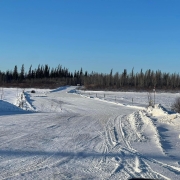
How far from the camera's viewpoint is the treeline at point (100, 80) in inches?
4227

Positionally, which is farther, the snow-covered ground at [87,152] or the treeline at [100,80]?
the treeline at [100,80]

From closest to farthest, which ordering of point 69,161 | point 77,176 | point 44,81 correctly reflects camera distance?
point 77,176 < point 69,161 < point 44,81

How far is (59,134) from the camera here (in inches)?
426

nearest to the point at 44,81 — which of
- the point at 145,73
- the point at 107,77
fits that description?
the point at 107,77

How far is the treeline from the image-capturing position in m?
107

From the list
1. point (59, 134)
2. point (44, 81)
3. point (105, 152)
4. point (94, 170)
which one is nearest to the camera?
point (94, 170)

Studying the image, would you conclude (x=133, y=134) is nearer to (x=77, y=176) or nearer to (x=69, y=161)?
(x=69, y=161)

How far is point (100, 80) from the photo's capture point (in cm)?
12394

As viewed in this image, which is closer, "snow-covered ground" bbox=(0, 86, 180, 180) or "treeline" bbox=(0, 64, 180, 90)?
"snow-covered ground" bbox=(0, 86, 180, 180)

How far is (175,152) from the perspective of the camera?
331 inches

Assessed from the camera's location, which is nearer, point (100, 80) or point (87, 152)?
point (87, 152)

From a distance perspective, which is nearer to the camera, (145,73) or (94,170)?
(94,170)

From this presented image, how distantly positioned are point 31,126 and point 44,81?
113 metres

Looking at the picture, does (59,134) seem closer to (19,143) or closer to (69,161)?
(19,143)
